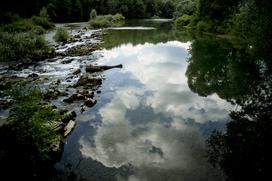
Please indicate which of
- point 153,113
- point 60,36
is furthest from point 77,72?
point 60,36

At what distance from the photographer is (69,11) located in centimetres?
12569

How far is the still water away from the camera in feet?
48.6

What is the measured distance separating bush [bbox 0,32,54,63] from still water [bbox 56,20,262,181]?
34.0 feet

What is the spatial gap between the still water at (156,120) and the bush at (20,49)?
10374 mm

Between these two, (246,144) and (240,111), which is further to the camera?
(240,111)

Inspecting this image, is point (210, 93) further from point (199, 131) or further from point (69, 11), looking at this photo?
point (69, 11)

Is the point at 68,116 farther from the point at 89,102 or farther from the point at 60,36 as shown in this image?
the point at 60,36

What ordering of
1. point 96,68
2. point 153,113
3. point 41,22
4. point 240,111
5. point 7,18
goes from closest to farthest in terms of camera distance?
point 240,111, point 153,113, point 96,68, point 7,18, point 41,22

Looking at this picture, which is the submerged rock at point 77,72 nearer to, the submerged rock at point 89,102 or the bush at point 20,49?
the submerged rock at point 89,102

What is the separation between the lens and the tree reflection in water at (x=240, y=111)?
14.5 meters

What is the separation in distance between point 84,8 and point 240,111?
130 meters

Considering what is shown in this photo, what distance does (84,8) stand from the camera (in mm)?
141500

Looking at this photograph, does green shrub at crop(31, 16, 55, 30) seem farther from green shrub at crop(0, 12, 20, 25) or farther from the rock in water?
the rock in water

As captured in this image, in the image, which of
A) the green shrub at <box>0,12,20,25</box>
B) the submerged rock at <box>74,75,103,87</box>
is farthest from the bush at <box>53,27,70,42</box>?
the submerged rock at <box>74,75,103,87</box>
